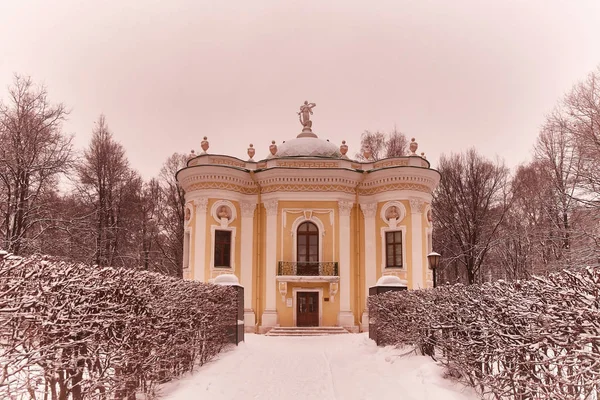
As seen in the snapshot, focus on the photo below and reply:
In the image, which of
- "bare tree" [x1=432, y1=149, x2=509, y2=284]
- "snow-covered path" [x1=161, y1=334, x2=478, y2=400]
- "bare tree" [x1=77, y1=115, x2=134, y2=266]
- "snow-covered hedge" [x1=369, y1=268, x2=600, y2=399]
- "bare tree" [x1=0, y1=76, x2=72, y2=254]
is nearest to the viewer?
"snow-covered hedge" [x1=369, y1=268, x2=600, y2=399]

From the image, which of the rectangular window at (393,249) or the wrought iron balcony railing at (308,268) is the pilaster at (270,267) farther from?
the rectangular window at (393,249)

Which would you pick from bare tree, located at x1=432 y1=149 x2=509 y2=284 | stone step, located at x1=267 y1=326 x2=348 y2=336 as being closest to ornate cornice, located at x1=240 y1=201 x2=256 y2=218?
stone step, located at x1=267 y1=326 x2=348 y2=336

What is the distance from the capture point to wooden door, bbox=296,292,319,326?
69.4ft

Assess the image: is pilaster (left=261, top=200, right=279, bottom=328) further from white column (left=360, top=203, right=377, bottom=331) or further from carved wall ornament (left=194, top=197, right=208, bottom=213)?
white column (left=360, top=203, right=377, bottom=331)

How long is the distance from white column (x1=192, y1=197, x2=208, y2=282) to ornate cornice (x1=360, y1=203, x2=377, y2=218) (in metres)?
6.67

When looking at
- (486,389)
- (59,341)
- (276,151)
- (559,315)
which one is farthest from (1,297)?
(276,151)

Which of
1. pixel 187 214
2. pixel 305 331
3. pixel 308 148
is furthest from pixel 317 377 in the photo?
pixel 308 148

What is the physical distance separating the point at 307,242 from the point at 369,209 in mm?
3032

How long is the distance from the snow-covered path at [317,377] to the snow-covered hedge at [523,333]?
1.77ft

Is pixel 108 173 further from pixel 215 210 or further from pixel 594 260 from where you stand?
pixel 594 260

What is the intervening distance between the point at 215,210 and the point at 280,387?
13.2 meters

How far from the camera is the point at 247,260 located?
22.0 m

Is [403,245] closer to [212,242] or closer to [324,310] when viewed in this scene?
[324,310]

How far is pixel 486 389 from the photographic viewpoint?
700cm
